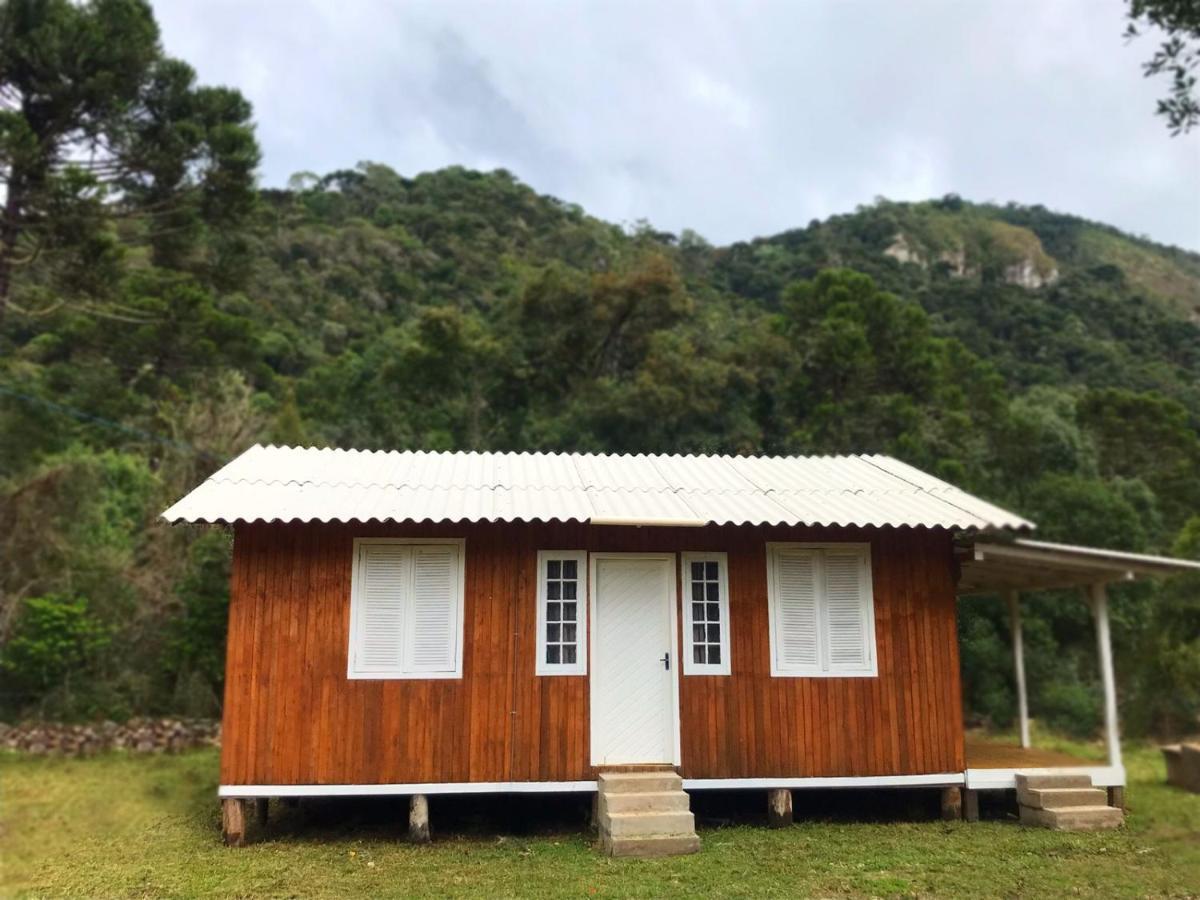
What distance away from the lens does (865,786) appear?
8672mm

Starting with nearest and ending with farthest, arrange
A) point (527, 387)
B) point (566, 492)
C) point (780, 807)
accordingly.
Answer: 1. point (780, 807)
2. point (566, 492)
3. point (527, 387)

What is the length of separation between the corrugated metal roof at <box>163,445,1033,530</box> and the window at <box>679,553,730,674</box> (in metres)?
0.65

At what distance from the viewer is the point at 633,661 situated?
8.80 metres

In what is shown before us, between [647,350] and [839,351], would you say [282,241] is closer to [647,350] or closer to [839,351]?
[647,350]

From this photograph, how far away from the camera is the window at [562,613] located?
8688 mm

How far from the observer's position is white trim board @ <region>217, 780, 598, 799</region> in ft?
26.2

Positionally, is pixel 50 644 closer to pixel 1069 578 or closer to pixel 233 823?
pixel 233 823

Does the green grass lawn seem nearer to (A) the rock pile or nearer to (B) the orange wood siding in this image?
(B) the orange wood siding

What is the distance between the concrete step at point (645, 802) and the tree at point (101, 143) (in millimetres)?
13021

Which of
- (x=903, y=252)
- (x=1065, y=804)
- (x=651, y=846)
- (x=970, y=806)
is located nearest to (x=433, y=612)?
(x=651, y=846)

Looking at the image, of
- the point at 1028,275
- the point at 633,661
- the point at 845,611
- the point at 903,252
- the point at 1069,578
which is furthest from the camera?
the point at 903,252

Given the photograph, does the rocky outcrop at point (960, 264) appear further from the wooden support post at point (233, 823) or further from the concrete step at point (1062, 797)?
the wooden support post at point (233, 823)

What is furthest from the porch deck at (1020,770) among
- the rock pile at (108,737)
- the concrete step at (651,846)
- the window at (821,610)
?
the rock pile at (108,737)

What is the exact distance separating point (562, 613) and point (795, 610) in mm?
2422
